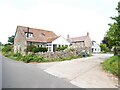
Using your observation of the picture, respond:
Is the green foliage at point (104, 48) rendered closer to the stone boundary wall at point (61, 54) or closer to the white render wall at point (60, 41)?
the white render wall at point (60, 41)

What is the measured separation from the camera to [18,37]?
47219 mm

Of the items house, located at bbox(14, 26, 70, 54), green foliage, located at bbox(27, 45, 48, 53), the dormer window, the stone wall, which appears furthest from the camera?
the dormer window

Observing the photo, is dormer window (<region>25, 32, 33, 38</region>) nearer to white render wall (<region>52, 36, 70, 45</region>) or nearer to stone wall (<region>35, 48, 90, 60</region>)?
white render wall (<region>52, 36, 70, 45</region>)

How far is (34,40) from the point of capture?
44.2 m

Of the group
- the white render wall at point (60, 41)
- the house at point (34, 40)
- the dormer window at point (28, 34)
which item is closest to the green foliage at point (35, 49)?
the house at point (34, 40)

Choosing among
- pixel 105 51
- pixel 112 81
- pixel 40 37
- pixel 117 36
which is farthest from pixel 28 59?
pixel 105 51

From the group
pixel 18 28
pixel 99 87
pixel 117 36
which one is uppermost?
pixel 18 28

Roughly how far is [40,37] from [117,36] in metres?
31.8

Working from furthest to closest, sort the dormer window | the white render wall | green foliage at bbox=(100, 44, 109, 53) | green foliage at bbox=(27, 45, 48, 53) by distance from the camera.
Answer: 1. green foliage at bbox=(100, 44, 109, 53)
2. the white render wall
3. the dormer window
4. green foliage at bbox=(27, 45, 48, 53)

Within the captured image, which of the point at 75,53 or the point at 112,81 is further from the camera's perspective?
the point at 75,53

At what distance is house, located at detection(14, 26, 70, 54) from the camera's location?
44.0 meters

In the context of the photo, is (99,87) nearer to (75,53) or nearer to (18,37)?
(75,53)

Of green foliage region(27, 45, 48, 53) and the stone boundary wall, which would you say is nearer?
the stone boundary wall

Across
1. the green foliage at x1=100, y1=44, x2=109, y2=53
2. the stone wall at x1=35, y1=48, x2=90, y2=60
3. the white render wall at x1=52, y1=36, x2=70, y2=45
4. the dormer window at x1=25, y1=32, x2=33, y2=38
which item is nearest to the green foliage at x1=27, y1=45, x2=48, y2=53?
the stone wall at x1=35, y1=48, x2=90, y2=60
